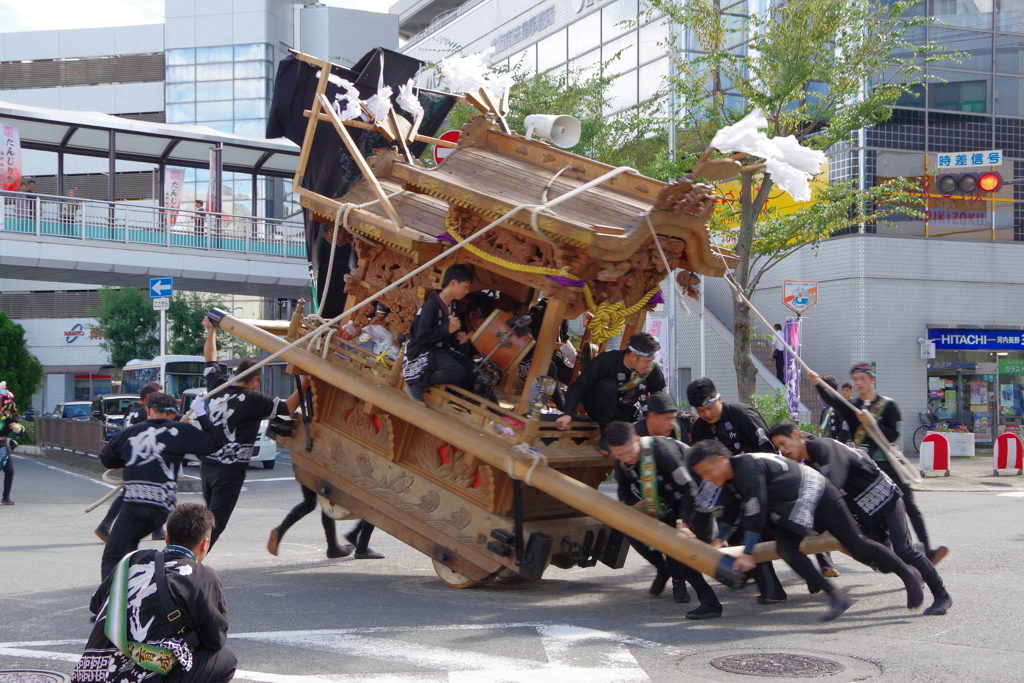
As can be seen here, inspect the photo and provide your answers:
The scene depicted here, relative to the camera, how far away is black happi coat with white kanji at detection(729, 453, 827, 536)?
22.3 ft

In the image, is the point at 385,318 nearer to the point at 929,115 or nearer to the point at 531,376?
the point at 531,376

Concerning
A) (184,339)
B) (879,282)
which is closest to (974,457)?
(879,282)

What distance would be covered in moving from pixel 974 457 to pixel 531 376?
1818 centimetres

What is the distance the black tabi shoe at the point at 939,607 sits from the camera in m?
7.15

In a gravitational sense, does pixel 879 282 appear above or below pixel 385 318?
above

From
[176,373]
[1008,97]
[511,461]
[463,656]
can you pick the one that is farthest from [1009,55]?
[463,656]

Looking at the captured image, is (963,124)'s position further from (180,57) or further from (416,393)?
(180,57)

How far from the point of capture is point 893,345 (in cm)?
2380

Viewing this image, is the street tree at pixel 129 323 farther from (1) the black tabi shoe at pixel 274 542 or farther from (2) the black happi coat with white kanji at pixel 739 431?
(2) the black happi coat with white kanji at pixel 739 431

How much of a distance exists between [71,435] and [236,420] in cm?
1725

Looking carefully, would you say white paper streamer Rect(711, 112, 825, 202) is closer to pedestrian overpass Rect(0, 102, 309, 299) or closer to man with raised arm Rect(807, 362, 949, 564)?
man with raised arm Rect(807, 362, 949, 564)

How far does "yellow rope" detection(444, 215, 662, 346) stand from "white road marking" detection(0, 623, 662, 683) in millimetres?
2386

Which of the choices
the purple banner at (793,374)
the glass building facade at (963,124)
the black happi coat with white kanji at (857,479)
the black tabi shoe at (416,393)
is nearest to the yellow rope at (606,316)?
the black tabi shoe at (416,393)

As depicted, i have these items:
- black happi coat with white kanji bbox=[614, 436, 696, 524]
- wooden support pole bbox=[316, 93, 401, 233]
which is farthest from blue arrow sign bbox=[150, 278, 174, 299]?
black happi coat with white kanji bbox=[614, 436, 696, 524]
